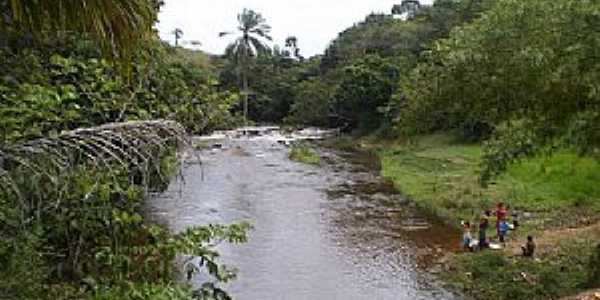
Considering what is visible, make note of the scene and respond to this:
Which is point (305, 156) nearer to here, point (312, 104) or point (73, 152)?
point (312, 104)

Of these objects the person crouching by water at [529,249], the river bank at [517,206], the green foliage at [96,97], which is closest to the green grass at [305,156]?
the river bank at [517,206]

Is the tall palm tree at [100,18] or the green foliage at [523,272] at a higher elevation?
the tall palm tree at [100,18]

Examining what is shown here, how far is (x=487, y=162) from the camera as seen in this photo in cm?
1559

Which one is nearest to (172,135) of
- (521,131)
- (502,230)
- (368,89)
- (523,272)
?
(521,131)

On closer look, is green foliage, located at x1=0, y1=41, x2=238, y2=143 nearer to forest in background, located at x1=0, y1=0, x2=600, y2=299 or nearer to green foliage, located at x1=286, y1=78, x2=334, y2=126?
forest in background, located at x1=0, y1=0, x2=600, y2=299

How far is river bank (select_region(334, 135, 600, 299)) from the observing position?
1705 cm

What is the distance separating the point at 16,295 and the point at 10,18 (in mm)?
2824

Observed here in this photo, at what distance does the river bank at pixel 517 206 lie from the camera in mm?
17047

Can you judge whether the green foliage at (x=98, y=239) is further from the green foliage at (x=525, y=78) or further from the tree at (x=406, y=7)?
the tree at (x=406, y=7)

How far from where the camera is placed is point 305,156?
43438 mm

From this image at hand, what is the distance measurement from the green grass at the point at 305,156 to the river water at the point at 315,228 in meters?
1.12

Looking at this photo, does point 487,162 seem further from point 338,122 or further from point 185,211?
point 338,122

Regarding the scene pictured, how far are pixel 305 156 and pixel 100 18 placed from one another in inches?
1550

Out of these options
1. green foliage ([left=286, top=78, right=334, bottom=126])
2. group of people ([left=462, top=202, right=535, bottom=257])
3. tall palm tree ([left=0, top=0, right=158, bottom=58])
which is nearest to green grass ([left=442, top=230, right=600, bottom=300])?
group of people ([left=462, top=202, right=535, bottom=257])
